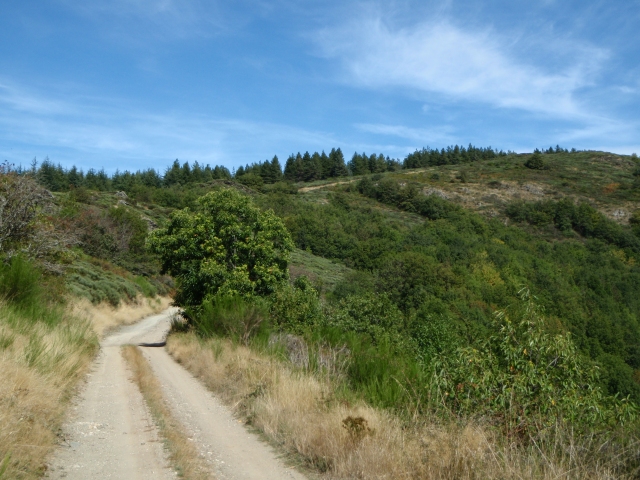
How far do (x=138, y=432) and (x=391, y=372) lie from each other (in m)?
3.69

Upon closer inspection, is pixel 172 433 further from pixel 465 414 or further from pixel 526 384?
pixel 526 384

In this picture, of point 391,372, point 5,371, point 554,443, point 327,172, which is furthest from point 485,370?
point 327,172

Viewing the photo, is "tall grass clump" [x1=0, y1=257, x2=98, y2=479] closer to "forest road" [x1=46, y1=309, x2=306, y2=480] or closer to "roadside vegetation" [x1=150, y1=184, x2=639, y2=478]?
"forest road" [x1=46, y1=309, x2=306, y2=480]

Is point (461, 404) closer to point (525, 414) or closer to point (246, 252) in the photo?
point (525, 414)

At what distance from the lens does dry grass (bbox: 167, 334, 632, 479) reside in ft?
16.3

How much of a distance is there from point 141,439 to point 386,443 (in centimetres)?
316

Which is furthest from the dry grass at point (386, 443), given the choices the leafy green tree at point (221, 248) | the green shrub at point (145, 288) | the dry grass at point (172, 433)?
the green shrub at point (145, 288)

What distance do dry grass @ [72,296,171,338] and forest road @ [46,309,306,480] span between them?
1136cm

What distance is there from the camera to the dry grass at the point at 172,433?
5.78m

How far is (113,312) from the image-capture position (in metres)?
30.9

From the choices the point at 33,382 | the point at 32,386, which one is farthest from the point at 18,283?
the point at 32,386

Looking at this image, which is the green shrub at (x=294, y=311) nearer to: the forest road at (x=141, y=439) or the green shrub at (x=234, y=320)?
the green shrub at (x=234, y=320)

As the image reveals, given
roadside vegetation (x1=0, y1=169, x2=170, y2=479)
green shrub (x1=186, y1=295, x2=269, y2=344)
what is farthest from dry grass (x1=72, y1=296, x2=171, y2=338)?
green shrub (x1=186, y1=295, x2=269, y2=344)

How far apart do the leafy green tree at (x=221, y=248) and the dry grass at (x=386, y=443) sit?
11.8 metres
